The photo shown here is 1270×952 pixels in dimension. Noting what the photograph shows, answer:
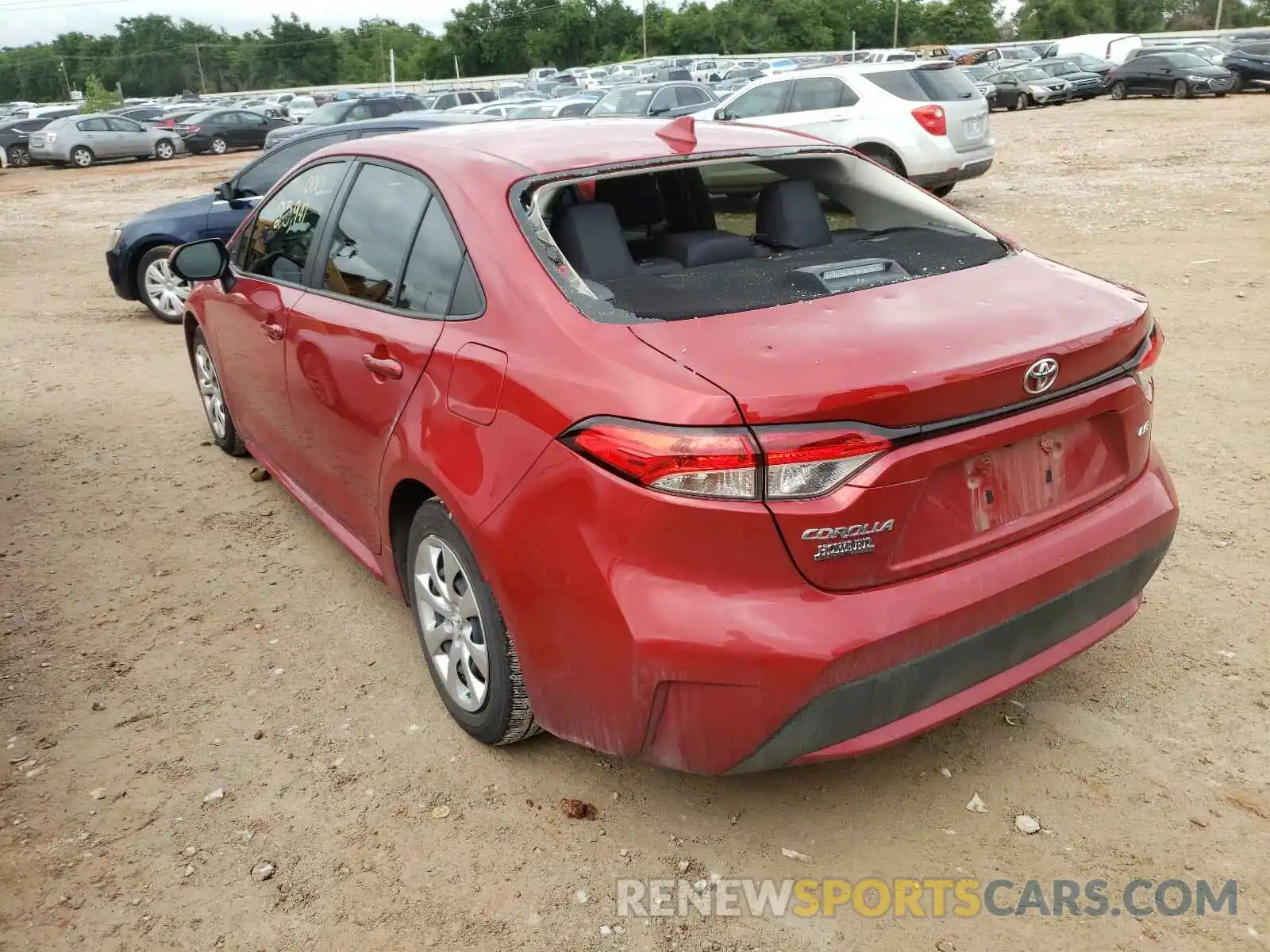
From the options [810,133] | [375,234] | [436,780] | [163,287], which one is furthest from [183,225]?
[436,780]

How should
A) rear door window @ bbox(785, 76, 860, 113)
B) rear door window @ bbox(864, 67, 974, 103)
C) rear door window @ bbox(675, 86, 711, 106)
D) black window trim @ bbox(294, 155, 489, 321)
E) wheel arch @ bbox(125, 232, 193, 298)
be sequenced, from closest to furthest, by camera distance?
black window trim @ bbox(294, 155, 489, 321) → wheel arch @ bbox(125, 232, 193, 298) → rear door window @ bbox(864, 67, 974, 103) → rear door window @ bbox(785, 76, 860, 113) → rear door window @ bbox(675, 86, 711, 106)

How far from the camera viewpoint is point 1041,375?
2396mm

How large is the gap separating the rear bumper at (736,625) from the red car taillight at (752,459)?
53 millimetres

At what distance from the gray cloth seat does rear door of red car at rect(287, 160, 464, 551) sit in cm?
30

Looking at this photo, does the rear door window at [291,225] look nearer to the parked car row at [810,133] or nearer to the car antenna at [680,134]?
the car antenna at [680,134]

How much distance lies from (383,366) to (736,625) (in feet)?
4.83

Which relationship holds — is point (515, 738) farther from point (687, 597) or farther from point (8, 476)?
point (8, 476)

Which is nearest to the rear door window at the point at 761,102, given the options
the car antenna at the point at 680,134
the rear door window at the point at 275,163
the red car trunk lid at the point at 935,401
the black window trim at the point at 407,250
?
the rear door window at the point at 275,163

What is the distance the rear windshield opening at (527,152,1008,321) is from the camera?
2.71 m

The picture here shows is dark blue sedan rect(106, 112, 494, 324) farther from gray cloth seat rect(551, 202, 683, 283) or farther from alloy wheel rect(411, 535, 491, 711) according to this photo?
alloy wheel rect(411, 535, 491, 711)

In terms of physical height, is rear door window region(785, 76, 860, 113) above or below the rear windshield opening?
above

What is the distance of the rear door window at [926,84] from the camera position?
1227cm

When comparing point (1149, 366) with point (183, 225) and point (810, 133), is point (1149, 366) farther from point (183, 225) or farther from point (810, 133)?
point (183, 225)

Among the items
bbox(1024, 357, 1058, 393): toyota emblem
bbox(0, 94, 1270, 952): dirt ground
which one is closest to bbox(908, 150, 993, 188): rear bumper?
bbox(0, 94, 1270, 952): dirt ground
